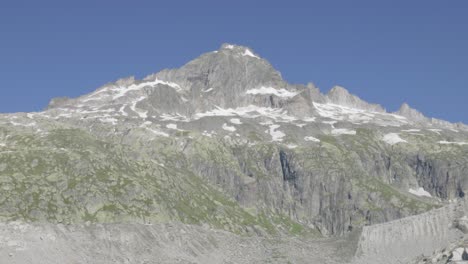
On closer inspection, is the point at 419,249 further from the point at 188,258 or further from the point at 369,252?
the point at 188,258

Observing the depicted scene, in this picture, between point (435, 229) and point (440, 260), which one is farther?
point (435, 229)

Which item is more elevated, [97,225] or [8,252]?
[97,225]

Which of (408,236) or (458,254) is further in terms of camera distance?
(408,236)

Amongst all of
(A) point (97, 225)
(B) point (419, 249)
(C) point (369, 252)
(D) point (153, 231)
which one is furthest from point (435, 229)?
(A) point (97, 225)

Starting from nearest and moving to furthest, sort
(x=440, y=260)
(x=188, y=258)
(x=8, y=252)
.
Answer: (x=440, y=260) < (x=8, y=252) < (x=188, y=258)

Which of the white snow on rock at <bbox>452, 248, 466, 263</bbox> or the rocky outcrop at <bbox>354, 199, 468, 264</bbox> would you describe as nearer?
the white snow on rock at <bbox>452, 248, 466, 263</bbox>

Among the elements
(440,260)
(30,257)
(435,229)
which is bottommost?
(440,260)

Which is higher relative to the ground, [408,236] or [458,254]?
[408,236]

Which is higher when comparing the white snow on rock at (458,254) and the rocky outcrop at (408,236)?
the rocky outcrop at (408,236)

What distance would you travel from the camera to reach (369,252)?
128 metres

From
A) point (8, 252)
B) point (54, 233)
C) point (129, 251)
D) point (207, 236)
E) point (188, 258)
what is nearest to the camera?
point (8, 252)

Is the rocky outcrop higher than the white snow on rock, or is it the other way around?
the rocky outcrop

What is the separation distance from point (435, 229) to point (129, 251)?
204 ft

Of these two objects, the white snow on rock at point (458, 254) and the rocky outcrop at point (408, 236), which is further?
the rocky outcrop at point (408, 236)
